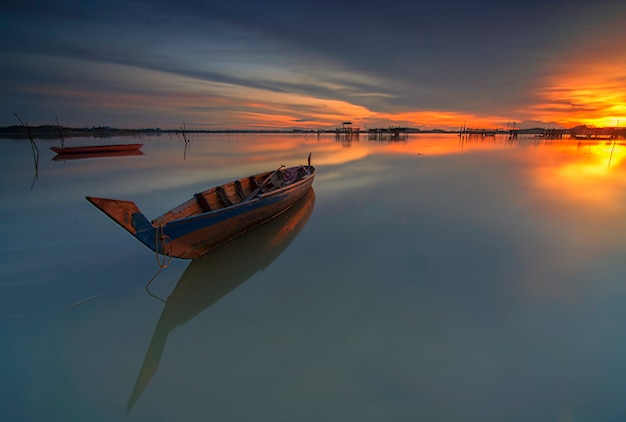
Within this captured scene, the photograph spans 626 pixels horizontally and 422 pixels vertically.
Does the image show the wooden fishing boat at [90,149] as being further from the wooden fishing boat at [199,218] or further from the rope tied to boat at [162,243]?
the rope tied to boat at [162,243]

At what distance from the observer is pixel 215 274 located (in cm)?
412

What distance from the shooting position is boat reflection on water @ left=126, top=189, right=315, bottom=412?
277cm

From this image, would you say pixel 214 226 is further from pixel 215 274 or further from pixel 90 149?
pixel 90 149

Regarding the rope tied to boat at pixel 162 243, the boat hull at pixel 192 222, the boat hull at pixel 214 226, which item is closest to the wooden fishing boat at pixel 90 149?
the boat hull at pixel 192 222

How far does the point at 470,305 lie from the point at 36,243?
7.25 meters

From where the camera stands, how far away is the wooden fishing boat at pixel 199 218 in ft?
10.8

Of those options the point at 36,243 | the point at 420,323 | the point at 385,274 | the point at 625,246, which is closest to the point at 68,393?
the point at 420,323

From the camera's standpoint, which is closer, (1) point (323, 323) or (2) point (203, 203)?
(1) point (323, 323)

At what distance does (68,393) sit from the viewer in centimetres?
226

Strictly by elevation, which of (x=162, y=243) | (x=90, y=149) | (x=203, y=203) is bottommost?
(x=162, y=243)

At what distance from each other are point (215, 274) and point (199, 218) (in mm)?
919

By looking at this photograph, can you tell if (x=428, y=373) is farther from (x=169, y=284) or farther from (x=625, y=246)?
(x=625, y=246)

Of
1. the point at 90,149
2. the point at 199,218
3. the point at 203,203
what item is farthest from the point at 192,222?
the point at 90,149

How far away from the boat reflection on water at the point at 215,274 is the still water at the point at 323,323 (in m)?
0.03
